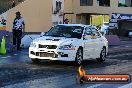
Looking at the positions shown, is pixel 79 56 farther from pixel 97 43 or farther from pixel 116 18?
pixel 116 18

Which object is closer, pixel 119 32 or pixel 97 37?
pixel 97 37

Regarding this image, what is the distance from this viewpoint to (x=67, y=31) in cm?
1670

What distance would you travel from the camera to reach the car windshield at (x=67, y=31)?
16.5 metres

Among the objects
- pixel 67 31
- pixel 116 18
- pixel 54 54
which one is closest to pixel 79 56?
pixel 54 54

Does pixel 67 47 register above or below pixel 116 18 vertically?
below

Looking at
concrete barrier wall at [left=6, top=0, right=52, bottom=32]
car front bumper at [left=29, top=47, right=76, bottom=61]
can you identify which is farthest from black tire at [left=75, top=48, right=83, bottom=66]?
concrete barrier wall at [left=6, top=0, right=52, bottom=32]

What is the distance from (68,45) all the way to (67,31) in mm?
1239

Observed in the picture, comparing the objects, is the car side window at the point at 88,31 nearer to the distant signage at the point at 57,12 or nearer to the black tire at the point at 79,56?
the black tire at the point at 79,56

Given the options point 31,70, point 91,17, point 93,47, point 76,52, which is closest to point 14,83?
point 31,70

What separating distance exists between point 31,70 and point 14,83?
3008 millimetres

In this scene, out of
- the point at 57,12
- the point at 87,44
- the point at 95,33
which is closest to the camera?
the point at 87,44

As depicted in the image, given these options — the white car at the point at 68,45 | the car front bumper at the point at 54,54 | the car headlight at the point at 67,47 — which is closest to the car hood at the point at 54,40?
the white car at the point at 68,45

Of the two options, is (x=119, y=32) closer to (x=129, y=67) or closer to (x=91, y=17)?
(x=91, y=17)

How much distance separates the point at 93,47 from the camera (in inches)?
679
